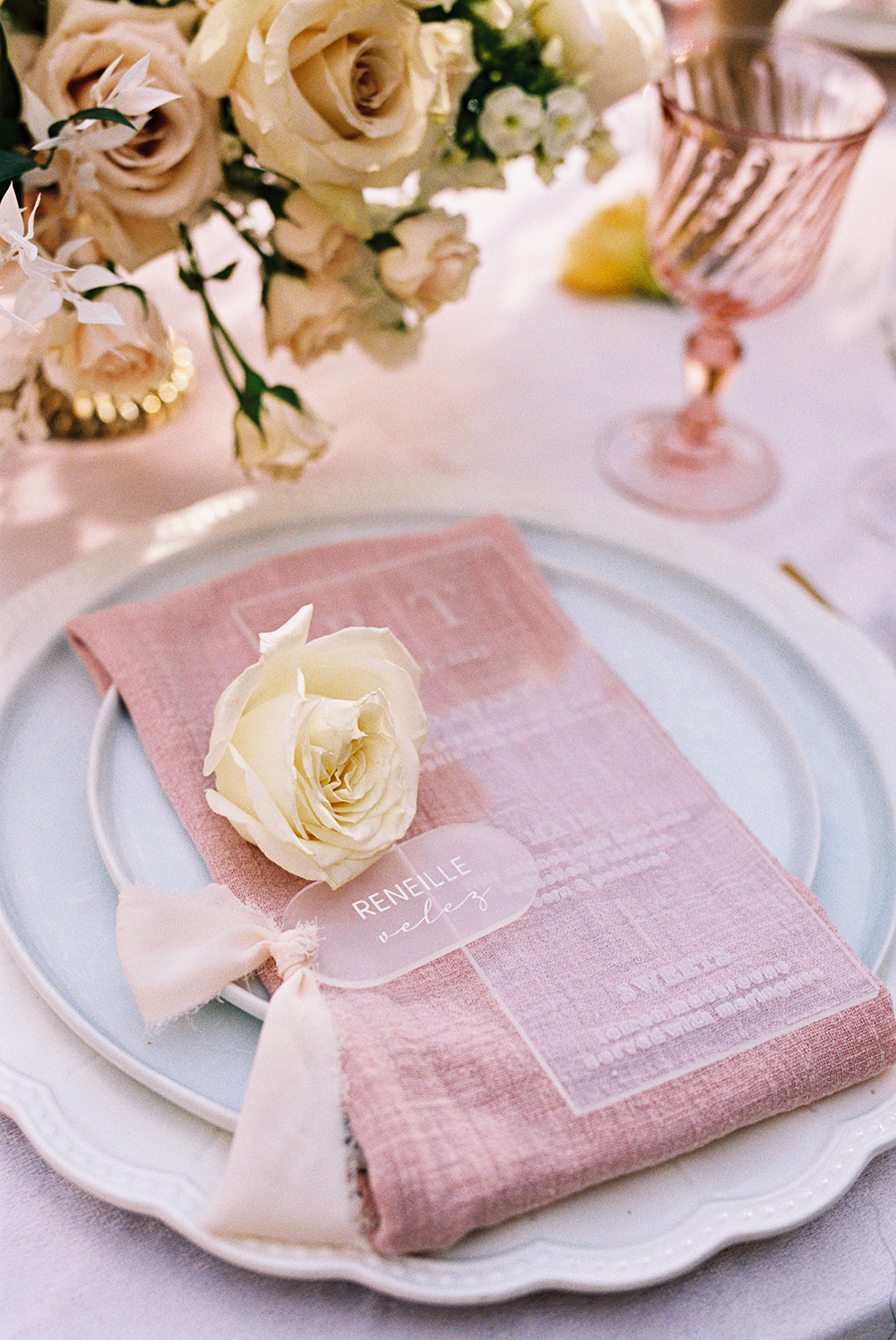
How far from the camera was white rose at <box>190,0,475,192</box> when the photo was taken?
484mm

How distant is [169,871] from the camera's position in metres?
A: 0.45

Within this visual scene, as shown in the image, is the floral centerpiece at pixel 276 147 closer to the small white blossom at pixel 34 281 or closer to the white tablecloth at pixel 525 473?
the small white blossom at pixel 34 281

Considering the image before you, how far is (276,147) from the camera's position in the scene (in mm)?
511

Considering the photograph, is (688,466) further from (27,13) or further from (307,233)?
(27,13)

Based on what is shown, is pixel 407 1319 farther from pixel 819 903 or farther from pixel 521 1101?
pixel 819 903

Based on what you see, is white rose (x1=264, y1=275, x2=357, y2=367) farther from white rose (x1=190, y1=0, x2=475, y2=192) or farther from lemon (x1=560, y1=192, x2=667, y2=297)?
lemon (x1=560, y1=192, x2=667, y2=297)

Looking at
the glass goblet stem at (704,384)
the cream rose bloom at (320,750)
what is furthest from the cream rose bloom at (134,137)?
the glass goblet stem at (704,384)

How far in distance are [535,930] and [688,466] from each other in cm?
45

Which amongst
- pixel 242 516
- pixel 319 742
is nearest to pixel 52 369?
pixel 242 516

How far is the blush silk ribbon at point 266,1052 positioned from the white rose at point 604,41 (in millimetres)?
469

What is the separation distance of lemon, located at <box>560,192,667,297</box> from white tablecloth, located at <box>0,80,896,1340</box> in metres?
0.02

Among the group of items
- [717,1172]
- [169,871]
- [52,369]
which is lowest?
[717,1172]

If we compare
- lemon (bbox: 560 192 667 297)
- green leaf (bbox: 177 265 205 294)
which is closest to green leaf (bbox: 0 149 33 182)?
green leaf (bbox: 177 265 205 294)

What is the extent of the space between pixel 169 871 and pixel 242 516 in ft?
0.81
